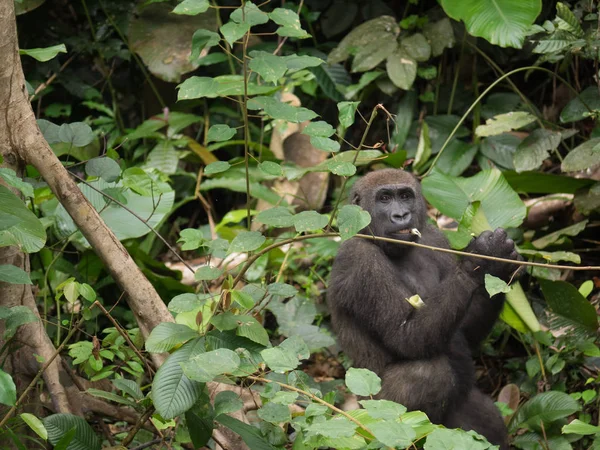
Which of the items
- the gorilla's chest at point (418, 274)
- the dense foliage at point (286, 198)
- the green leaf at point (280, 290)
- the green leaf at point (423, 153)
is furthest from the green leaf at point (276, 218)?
the green leaf at point (423, 153)

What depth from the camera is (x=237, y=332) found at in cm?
329

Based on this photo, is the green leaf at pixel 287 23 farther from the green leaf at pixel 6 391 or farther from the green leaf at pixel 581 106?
the green leaf at pixel 581 106

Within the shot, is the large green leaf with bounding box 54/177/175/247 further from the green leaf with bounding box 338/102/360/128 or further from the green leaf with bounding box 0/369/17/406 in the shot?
the green leaf with bounding box 0/369/17/406

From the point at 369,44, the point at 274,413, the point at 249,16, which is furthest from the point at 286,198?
the point at 274,413

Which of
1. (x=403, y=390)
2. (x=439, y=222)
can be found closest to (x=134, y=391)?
(x=403, y=390)

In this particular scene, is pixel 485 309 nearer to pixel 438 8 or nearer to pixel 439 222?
pixel 439 222

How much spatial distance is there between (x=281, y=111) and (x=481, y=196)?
229 centimetres

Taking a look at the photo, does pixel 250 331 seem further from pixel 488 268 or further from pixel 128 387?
pixel 488 268

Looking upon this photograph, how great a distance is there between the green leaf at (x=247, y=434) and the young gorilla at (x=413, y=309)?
1.34 metres

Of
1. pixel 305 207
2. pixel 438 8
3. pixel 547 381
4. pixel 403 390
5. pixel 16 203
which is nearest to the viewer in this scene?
pixel 16 203

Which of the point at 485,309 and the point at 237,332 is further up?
the point at 237,332

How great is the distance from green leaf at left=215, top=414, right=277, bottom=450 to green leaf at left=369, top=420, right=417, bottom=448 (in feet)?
2.54

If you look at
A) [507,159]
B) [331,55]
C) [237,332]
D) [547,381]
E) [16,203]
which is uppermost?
[16,203]

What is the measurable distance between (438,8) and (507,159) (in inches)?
68.6
